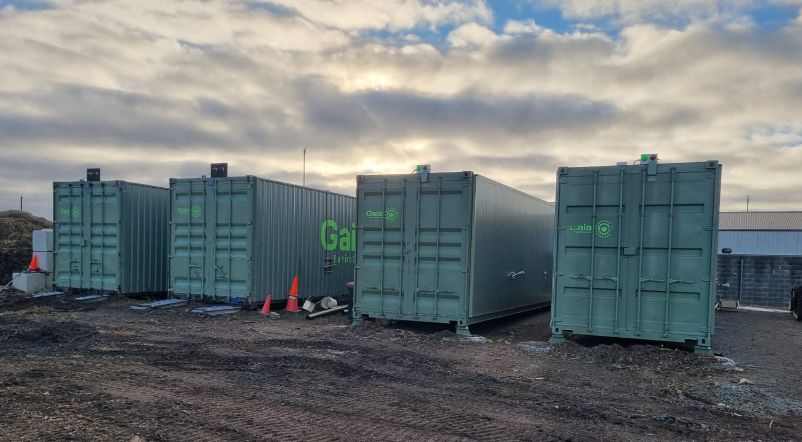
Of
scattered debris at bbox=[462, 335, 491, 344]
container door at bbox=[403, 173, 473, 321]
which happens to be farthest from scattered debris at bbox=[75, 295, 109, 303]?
scattered debris at bbox=[462, 335, 491, 344]

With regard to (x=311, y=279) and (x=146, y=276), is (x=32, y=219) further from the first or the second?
(x=311, y=279)

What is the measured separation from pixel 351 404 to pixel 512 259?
8.07 meters

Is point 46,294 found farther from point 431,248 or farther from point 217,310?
point 431,248

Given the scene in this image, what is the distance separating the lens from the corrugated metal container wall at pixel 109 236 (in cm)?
1577

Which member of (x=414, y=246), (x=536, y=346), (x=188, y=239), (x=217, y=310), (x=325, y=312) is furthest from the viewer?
(x=188, y=239)

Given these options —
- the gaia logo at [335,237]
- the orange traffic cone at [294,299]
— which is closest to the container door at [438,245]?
the orange traffic cone at [294,299]

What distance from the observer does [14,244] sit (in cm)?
2430

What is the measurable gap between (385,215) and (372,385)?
5.24m

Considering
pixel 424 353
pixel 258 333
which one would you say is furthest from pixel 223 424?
pixel 258 333

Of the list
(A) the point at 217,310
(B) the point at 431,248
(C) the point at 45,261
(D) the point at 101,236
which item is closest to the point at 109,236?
(D) the point at 101,236

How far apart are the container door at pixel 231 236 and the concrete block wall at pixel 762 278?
55.7 feet

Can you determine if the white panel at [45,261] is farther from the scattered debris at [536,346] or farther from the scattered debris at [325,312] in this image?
the scattered debris at [536,346]

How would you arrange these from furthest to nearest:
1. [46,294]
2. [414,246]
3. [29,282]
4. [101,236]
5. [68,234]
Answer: [29,282], [68,234], [46,294], [101,236], [414,246]

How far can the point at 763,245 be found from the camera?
1009 inches
